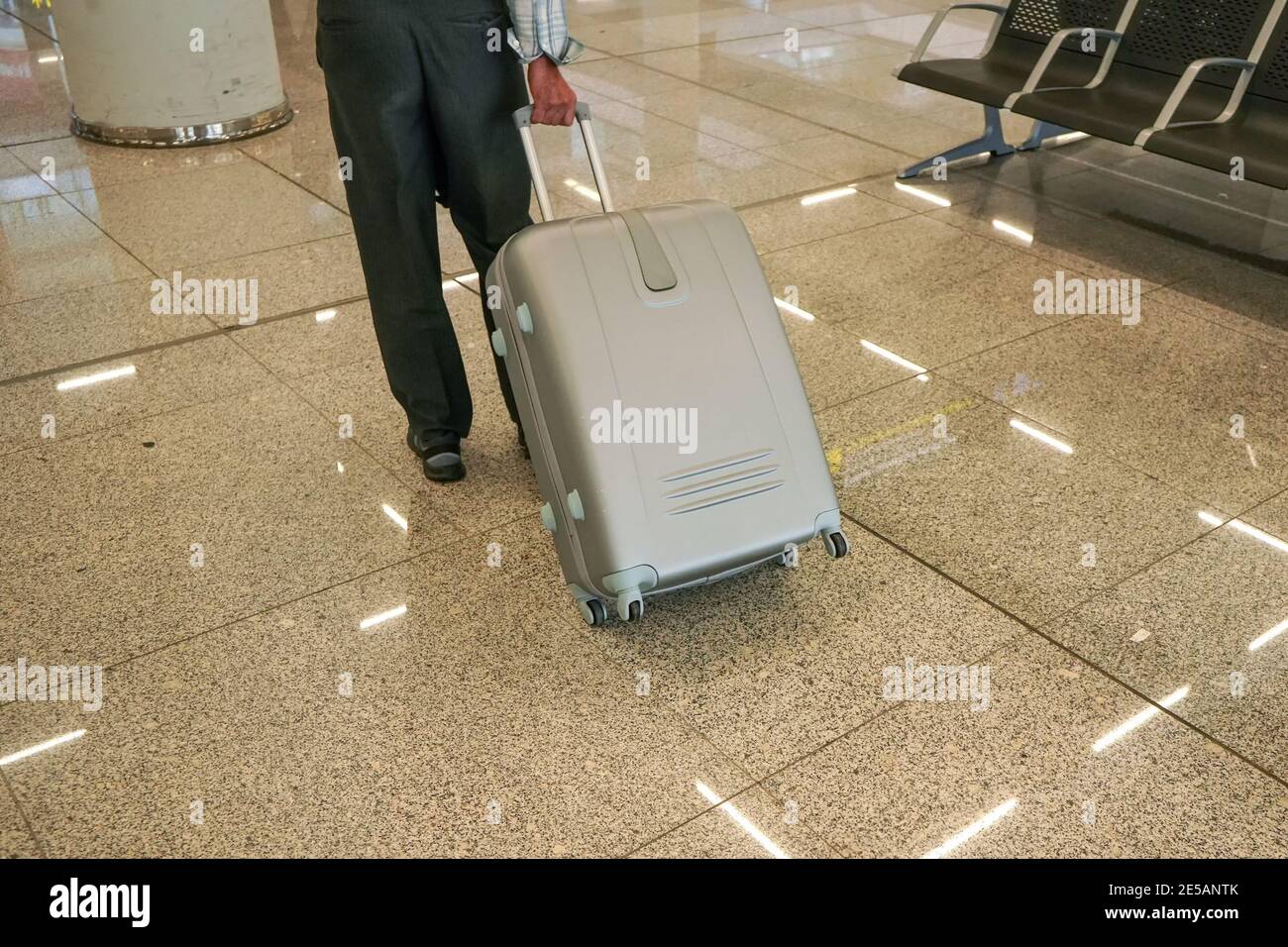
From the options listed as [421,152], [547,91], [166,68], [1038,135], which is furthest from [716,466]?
[166,68]

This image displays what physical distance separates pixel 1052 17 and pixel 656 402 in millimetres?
3917

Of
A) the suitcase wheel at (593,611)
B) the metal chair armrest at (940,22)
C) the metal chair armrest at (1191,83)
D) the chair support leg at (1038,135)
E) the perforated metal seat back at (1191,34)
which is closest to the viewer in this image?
the suitcase wheel at (593,611)

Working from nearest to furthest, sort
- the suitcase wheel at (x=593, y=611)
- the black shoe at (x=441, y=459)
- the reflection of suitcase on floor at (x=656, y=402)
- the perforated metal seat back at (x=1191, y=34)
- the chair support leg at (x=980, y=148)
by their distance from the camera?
1. the reflection of suitcase on floor at (x=656, y=402)
2. the suitcase wheel at (x=593, y=611)
3. the black shoe at (x=441, y=459)
4. the perforated metal seat back at (x=1191, y=34)
5. the chair support leg at (x=980, y=148)

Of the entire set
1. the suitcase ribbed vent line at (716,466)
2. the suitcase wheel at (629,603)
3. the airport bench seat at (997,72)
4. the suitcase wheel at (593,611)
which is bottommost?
the suitcase wheel at (593,611)

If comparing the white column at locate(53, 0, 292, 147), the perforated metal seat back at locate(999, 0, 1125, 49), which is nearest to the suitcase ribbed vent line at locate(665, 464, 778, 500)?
the perforated metal seat back at locate(999, 0, 1125, 49)

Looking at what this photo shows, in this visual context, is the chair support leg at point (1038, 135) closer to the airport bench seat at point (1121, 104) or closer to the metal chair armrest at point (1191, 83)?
the airport bench seat at point (1121, 104)

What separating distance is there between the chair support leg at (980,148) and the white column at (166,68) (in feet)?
10.1

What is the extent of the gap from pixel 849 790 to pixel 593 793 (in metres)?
0.45

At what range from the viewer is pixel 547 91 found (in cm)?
260

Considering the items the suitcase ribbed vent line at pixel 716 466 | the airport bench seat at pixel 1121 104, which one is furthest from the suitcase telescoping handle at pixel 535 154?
the airport bench seat at pixel 1121 104

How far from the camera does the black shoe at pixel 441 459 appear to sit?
298 cm

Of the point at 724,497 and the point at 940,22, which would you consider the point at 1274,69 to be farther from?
the point at 724,497

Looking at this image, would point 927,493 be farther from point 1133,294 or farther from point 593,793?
point 1133,294

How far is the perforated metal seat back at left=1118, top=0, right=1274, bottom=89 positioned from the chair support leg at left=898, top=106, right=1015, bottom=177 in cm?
61
